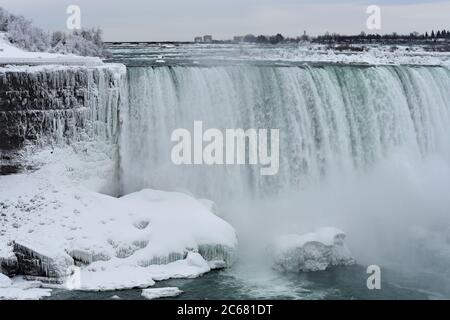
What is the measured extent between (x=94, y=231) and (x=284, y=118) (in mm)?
7953

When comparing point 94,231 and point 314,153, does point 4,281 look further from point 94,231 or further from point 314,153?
point 314,153

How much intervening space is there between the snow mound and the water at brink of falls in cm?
403

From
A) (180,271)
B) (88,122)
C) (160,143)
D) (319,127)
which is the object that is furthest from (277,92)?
(180,271)

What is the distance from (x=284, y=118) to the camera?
23.0 m

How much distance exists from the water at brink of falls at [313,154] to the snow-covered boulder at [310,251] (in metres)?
0.97

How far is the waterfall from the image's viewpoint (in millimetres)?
21422

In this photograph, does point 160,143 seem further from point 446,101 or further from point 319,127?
point 446,101

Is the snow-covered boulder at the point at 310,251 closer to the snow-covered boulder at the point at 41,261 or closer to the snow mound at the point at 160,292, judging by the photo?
the snow mound at the point at 160,292

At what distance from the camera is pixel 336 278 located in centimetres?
1752

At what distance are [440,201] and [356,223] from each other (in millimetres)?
3922

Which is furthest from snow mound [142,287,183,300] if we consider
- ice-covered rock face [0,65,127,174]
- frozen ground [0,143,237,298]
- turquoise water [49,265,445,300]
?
ice-covered rock face [0,65,127,174]

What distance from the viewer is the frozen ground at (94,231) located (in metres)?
16.8

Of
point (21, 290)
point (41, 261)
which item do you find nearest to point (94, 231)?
point (41, 261)

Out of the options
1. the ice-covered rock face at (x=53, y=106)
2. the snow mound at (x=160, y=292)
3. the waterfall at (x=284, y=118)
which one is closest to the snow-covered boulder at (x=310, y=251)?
the snow mound at (x=160, y=292)
